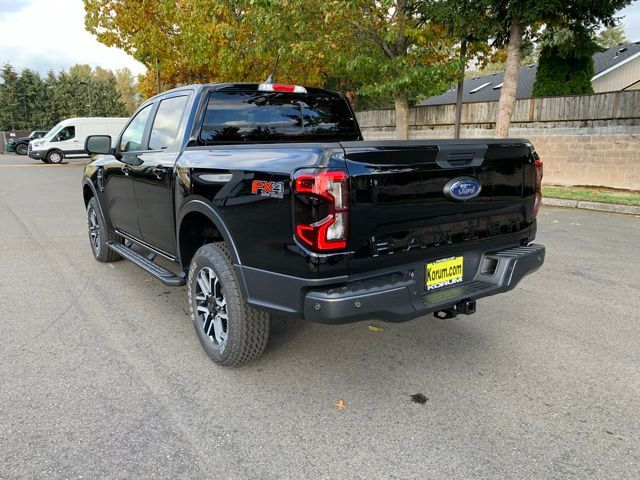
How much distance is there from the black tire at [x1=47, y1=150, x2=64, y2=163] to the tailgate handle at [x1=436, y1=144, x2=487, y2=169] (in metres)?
28.6

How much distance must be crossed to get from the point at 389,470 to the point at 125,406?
154cm

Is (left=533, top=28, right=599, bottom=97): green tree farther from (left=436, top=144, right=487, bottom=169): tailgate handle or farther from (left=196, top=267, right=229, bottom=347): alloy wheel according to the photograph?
(left=196, top=267, right=229, bottom=347): alloy wheel

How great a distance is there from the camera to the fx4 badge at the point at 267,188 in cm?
268

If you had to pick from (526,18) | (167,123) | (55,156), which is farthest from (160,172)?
(55,156)

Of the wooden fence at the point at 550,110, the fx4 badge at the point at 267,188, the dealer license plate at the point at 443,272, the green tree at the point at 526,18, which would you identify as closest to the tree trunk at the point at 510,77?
the green tree at the point at 526,18

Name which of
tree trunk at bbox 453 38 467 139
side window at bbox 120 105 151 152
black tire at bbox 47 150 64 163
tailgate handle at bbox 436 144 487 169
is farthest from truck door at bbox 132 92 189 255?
black tire at bbox 47 150 64 163

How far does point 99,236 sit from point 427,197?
4428mm

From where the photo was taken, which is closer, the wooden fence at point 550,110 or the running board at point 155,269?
the running board at point 155,269

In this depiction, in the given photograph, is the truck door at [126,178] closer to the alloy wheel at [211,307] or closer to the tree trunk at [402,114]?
the alloy wheel at [211,307]

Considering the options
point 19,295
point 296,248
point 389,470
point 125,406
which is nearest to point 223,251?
point 296,248

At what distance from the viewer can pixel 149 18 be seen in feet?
64.3

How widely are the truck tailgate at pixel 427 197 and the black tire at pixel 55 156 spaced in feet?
93.5

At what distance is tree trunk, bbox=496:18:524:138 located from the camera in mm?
11599

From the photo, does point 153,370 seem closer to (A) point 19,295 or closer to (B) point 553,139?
(A) point 19,295
